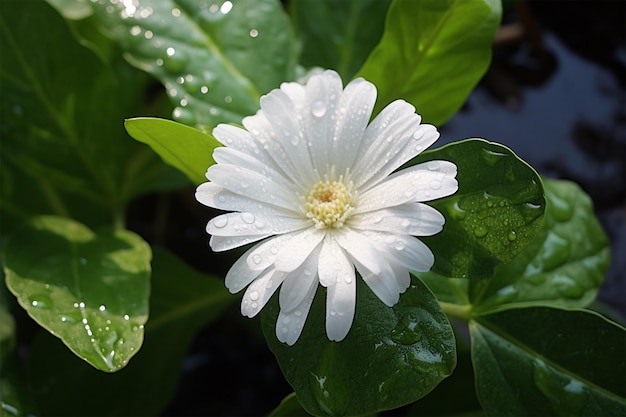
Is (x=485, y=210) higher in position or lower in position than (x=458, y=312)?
higher

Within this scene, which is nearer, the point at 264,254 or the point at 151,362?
the point at 264,254

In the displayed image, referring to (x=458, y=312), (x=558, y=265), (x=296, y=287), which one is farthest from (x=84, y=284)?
(x=558, y=265)

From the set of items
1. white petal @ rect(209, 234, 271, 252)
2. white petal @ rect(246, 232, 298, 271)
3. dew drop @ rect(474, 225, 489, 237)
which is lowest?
dew drop @ rect(474, 225, 489, 237)

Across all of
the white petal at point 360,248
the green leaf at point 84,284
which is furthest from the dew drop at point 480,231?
the green leaf at point 84,284

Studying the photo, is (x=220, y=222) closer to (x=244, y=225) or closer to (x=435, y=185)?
(x=244, y=225)

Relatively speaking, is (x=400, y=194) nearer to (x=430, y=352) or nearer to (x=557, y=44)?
(x=430, y=352)

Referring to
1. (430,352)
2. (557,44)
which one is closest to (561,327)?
(430,352)

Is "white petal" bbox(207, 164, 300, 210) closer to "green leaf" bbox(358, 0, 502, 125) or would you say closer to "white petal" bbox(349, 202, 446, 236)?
"white petal" bbox(349, 202, 446, 236)

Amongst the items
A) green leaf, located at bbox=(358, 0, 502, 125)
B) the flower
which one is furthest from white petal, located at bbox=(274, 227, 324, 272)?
green leaf, located at bbox=(358, 0, 502, 125)

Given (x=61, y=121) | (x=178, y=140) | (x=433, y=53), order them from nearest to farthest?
1. (x=178, y=140)
2. (x=433, y=53)
3. (x=61, y=121)
